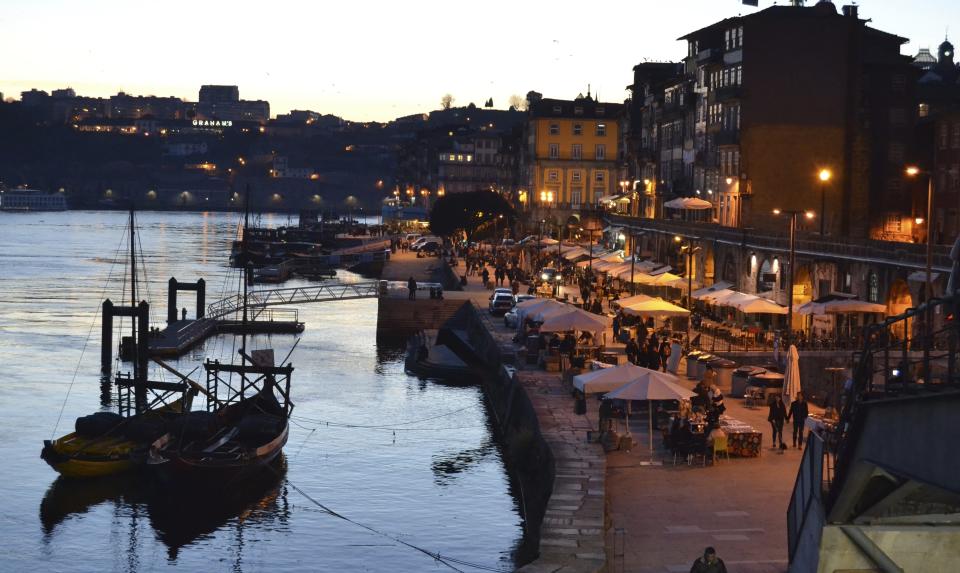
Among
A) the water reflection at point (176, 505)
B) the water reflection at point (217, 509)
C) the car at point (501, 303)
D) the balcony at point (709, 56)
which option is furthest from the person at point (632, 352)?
the balcony at point (709, 56)

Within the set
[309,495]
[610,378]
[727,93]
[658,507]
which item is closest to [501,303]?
[727,93]

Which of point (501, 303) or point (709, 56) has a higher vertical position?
point (709, 56)

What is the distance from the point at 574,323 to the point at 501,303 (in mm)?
20731

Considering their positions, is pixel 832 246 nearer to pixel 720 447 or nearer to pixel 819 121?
pixel 720 447

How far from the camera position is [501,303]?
66188mm

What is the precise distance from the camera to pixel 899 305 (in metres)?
44.9

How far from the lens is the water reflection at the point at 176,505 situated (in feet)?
108

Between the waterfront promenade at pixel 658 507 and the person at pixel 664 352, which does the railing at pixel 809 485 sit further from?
the person at pixel 664 352

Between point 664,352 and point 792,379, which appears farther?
point 664,352

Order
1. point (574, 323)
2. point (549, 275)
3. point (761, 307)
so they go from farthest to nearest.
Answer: point (549, 275)
point (761, 307)
point (574, 323)

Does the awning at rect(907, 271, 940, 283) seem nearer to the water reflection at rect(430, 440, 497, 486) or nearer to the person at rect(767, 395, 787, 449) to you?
the person at rect(767, 395, 787, 449)

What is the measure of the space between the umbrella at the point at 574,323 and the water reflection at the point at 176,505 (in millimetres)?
11744

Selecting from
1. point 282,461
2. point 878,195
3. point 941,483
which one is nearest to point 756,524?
point 941,483

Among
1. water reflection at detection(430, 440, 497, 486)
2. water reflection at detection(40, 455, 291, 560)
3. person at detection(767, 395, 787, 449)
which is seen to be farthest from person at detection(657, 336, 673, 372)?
water reflection at detection(40, 455, 291, 560)
